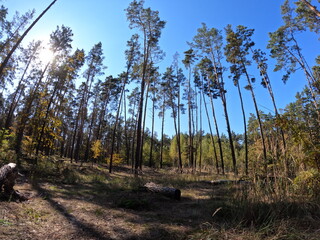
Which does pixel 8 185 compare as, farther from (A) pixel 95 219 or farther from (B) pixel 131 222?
(B) pixel 131 222

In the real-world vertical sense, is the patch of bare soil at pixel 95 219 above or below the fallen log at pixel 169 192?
below

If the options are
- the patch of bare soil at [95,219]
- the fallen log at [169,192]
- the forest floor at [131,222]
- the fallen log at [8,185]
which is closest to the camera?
the forest floor at [131,222]

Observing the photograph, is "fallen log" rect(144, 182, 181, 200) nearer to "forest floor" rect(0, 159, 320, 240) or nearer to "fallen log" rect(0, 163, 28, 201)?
"forest floor" rect(0, 159, 320, 240)

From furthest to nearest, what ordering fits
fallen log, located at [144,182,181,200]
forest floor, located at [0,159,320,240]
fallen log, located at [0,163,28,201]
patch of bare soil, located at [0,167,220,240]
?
fallen log, located at [144,182,181,200] < fallen log, located at [0,163,28,201] < patch of bare soil, located at [0,167,220,240] < forest floor, located at [0,159,320,240]

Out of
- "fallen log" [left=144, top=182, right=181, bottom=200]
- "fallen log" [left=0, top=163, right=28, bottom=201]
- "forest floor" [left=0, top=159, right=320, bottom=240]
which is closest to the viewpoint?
"forest floor" [left=0, top=159, right=320, bottom=240]

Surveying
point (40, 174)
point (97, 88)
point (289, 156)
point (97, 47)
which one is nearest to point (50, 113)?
point (40, 174)

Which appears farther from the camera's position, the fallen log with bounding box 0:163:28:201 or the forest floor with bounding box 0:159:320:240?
the fallen log with bounding box 0:163:28:201

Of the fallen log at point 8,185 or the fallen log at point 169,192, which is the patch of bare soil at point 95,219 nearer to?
the fallen log at point 8,185

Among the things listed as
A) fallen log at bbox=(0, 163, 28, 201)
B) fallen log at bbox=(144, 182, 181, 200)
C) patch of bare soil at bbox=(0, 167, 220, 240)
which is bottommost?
patch of bare soil at bbox=(0, 167, 220, 240)

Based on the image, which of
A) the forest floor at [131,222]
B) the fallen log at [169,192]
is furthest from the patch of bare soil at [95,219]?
the fallen log at [169,192]

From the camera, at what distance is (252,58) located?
62.1ft

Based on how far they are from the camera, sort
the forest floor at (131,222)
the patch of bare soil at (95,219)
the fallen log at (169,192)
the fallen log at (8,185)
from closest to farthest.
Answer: the forest floor at (131,222) < the patch of bare soil at (95,219) < the fallen log at (8,185) < the fallen log at (169,192)

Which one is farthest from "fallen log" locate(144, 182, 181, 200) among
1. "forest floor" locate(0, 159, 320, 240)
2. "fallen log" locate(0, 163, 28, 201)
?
"fallen log" locate(0, 163, 28, 201)

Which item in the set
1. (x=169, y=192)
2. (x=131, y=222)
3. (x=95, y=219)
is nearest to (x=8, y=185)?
(x=95, y=219)
